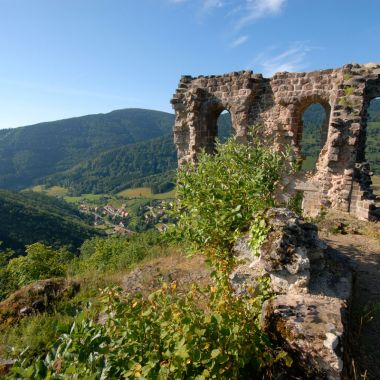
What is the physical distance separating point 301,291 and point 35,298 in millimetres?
5749

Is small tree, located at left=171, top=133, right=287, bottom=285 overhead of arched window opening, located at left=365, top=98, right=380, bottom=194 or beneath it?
overhead

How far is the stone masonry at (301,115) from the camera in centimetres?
990

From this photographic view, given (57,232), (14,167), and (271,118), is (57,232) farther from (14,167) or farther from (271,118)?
(14,167)

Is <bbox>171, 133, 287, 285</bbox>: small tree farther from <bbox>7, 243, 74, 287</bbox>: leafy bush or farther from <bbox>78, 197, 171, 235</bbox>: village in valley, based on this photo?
<bbox>78, 197, 171, 235</bbox>: village in valley

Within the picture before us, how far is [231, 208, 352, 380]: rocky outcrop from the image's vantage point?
2689 millimetres

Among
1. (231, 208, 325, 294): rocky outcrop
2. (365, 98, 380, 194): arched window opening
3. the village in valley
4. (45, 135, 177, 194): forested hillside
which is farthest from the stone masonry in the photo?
(45, 135, 177, 194): forested hillside

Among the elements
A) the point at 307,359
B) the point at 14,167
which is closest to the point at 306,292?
the point at 307,359

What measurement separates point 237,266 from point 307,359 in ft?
6.15

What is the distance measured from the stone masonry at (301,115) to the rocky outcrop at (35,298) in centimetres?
668

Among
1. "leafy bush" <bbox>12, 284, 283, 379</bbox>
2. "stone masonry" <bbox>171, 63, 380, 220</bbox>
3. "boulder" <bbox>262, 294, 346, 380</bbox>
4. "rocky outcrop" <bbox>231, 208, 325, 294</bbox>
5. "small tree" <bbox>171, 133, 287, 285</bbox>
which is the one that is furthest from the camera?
"stone masonry" <bbox>171, 63, 380, 220</bbox>

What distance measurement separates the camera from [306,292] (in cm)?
365

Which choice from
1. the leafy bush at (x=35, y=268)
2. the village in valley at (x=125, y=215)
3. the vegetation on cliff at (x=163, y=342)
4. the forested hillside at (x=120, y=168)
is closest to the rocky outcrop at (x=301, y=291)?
the vegetation on cliff at (x=163, y=342)

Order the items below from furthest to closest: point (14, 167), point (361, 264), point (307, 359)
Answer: point (14, 167) < point (361, 264) < point (307, 359)

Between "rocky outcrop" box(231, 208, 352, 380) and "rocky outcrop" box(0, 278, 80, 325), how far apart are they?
15.0 ft
